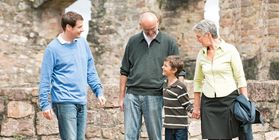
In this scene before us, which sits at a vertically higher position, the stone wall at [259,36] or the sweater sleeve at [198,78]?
the stone wall at [259,36]

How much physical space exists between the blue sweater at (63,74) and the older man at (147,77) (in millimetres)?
664

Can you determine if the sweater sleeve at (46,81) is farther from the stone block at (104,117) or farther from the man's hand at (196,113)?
the stone block at (104,117)

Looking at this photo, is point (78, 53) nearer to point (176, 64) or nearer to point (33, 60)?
point (176, 64)

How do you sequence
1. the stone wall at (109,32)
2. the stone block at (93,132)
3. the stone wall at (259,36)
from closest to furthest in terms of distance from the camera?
the stone block at (93,132)
the stone wall at (259,36)
the stone wall at (109,32)

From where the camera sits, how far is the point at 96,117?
7059 millimetres

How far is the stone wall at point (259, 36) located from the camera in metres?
11.6

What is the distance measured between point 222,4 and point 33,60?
4.07 meters

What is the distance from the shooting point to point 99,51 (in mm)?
13250

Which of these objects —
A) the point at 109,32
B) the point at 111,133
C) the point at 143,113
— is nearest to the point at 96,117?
the point at 111,133

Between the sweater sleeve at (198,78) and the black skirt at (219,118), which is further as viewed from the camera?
the sweater sleeve at (198,78)

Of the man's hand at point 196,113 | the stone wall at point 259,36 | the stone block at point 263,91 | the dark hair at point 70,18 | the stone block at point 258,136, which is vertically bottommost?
the stone block at point 258,136

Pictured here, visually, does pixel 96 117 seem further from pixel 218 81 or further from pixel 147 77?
pixel 218 81

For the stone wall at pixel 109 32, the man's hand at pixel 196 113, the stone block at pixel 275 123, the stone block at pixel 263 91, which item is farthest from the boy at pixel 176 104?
the stone wall at pixel 109 32

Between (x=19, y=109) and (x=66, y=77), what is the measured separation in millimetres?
2186
